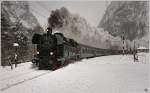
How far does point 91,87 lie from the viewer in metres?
13.2

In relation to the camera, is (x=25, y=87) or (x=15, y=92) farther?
(x=25, y=87)

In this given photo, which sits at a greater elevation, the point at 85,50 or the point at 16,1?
the point at 16,1

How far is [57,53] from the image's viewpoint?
2480 cm

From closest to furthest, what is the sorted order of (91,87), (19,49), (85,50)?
1. (91,87)
2. (19,49)
3. (85,50)

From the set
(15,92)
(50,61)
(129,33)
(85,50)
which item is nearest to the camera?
(15,92)

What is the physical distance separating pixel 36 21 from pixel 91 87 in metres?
92.9

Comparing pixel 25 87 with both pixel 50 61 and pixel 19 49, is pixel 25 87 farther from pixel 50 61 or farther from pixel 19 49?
pixel 19 49

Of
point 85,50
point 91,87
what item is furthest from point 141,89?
point 85,50

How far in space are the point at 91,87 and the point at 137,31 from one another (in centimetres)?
16752

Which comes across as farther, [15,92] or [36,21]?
[36,21]

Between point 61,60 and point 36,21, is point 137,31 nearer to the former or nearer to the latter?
point 36,21

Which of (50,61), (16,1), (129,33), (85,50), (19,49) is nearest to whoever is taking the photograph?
(50,61)

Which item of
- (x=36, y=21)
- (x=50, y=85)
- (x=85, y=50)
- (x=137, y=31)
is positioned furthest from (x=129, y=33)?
(x=50, y=85)

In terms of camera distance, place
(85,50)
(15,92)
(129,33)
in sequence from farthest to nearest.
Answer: (129,33)
(85,50)
(15,92)
